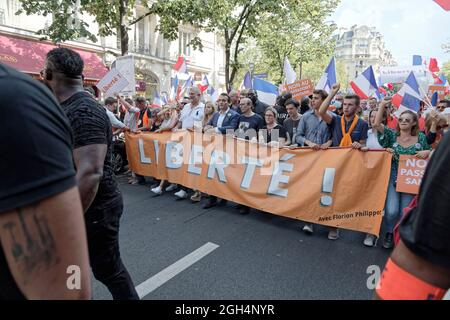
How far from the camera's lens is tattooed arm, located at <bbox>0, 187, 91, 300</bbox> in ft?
2.56

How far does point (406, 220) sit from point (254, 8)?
14.3 m

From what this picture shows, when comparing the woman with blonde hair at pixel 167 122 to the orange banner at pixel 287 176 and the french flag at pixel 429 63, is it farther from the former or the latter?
the french flag at pixel 429 63

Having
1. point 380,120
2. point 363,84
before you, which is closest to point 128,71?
point 363,84

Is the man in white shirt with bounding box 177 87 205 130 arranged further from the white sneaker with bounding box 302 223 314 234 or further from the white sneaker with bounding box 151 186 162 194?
the white sneaker with bounding box 302 223 314 234

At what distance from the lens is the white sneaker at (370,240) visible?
169 inches

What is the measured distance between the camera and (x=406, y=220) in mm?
940

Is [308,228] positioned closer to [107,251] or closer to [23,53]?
[107,251]

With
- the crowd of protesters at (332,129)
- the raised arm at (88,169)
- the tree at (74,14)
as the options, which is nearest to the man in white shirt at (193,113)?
the crowd of protesters at (332,129)

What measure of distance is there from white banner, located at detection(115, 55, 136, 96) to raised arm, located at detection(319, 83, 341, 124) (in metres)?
4.94

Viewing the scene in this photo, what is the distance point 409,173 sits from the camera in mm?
4148

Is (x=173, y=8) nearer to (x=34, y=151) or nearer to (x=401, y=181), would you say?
(x=401, y=181)

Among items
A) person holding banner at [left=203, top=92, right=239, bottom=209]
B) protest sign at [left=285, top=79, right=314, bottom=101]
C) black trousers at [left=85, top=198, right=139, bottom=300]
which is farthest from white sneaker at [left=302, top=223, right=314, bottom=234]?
protest sign at [left=285, top=79, right=314, bottom=101]

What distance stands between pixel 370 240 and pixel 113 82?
6.29 metres

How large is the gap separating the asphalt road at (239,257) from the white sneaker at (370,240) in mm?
76
